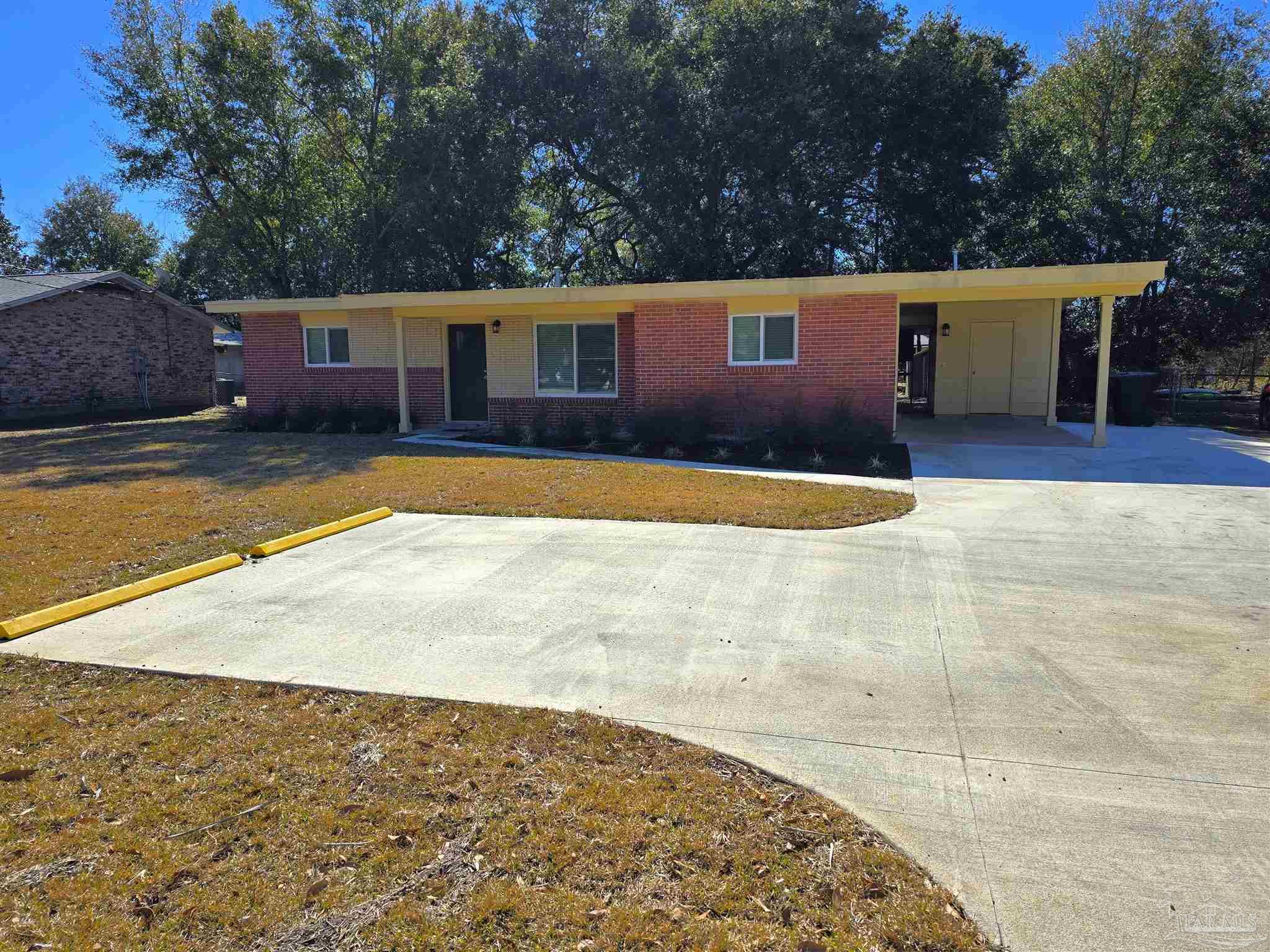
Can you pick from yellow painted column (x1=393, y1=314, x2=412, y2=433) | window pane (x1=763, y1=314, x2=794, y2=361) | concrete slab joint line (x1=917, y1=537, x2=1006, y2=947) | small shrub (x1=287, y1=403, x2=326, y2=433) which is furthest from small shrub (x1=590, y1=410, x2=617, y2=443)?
concrete slab joint line (x1=917, y1=537, x2=1006, y2=947)

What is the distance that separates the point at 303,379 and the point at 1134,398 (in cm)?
1775

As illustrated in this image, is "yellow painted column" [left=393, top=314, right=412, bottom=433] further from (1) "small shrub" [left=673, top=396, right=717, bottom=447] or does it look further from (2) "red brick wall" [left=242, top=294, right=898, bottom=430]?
(1) "small shrub" [left=673, top=396, right=717, bottom=447]

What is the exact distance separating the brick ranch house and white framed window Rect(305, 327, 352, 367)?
0.10 feet

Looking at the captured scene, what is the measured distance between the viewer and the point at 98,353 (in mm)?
23781

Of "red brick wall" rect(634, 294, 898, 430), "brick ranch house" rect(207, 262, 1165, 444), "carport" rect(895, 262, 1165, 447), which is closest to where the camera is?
"brick ranch house" rect(207, 262, 1165, 444)

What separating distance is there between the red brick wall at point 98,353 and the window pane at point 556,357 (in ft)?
49.2

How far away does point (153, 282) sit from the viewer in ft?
139

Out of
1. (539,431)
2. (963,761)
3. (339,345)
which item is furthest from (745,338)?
(963,761)

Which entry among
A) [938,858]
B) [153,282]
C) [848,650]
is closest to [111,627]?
[848,650]

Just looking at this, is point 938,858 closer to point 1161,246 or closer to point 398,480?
point 398,480

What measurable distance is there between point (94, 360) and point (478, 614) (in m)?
23.6

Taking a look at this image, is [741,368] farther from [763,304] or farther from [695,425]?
[695,425]

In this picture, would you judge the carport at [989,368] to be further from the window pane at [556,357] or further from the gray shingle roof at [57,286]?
the gray shingle roof at [57,286]

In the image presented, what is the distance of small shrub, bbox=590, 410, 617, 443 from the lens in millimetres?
14914
